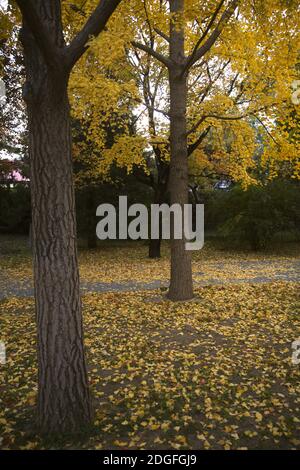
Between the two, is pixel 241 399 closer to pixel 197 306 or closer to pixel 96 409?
pixel 96 409

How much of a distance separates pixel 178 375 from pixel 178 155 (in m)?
4.76

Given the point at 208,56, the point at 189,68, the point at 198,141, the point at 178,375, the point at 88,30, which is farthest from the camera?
the point at 198,141

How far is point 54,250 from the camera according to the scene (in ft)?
11.9

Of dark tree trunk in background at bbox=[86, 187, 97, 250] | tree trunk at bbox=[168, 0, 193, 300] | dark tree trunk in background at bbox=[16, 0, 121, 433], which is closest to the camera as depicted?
dark tree trunk in background at bbox=[16, 0, 121, 433]

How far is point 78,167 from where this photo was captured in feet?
57.6

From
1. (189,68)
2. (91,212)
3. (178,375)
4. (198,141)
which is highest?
(189,68)

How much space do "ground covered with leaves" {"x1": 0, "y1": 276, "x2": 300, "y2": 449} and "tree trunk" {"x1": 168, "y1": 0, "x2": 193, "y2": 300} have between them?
54 cm

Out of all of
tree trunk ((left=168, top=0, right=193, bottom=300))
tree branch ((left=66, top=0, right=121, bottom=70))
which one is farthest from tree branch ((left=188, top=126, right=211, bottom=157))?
tree branch ((left=66, top=0, right=121, bottom=70))

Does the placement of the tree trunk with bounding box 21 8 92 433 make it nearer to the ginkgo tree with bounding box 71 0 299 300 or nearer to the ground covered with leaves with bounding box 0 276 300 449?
the ground covered with leaves with bounding box 0 276 300 449

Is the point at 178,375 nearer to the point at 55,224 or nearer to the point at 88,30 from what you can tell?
the point at 55,224

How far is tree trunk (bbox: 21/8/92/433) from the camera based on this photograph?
3516mm

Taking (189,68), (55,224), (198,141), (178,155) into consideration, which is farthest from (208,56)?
(55,224)

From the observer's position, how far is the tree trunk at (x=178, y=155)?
8234 millimetres
